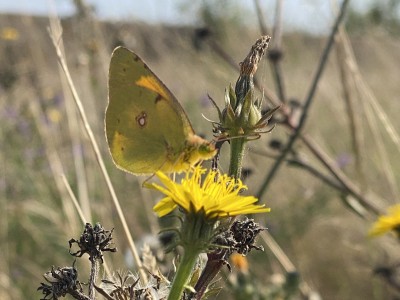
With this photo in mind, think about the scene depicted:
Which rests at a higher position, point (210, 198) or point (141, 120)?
point (141, 120)

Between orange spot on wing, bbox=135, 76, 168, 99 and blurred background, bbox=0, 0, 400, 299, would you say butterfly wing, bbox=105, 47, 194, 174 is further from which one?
blurred background, bbox=0, 0, 400, 299

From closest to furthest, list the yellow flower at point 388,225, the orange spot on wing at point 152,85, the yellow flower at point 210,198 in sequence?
the yellow flower at point 210,198 < the orange spot on wing at point 152,85 < the yellow flower at point 388,225

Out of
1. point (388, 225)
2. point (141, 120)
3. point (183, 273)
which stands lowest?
point (183, 273)

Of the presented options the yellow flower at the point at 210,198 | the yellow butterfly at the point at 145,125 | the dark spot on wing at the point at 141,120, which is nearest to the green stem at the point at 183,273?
the yellow flower at the point at 210,198

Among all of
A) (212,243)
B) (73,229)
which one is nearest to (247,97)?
(212,243)

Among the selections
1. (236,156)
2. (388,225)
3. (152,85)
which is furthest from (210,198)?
(388,225)

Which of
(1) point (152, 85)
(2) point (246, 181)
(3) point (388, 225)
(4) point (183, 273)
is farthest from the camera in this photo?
(2) point (246, 181)

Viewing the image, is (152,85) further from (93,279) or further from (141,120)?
(93,279)

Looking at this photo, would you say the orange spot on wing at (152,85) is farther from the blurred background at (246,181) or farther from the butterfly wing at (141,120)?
the blurred background at (246,181)
